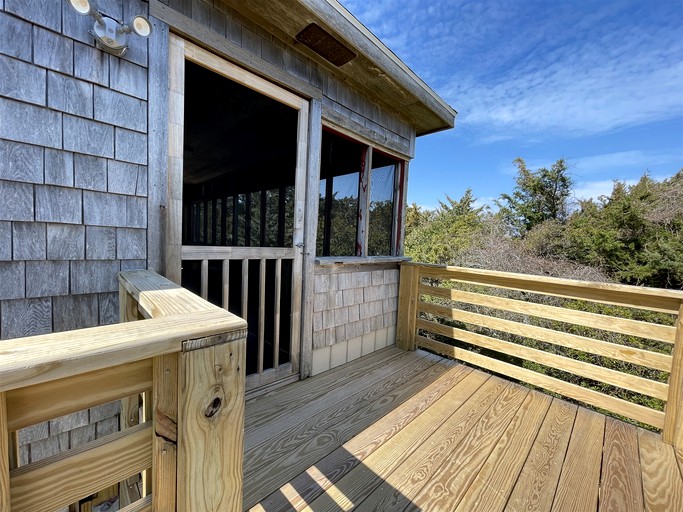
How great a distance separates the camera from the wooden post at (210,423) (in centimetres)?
64

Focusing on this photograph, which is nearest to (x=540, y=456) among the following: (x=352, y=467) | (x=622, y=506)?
(x=622, y=506)

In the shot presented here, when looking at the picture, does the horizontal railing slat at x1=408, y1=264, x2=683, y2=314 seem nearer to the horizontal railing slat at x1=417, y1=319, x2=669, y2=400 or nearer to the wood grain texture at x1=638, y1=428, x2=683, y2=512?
the horizontal railing slat at x1=417, y1=319, x2=669, y2=400

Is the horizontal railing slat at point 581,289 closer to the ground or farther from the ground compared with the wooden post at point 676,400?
farther from the ground

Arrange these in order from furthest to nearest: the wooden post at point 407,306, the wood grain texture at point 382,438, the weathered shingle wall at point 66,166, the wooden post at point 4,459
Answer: the wooden post at point 407,306 < the wood grain texture at point 382,438 < the weathered shingle wall at point 66,166 < the wooden post at point 4,459

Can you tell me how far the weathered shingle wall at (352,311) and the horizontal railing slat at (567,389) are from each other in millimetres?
546

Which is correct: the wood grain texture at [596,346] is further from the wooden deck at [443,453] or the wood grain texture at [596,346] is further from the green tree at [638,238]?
the green tree at [638,238]

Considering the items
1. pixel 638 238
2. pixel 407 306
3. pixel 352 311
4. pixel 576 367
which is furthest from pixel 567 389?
pixel 638 238

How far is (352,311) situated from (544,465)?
162cm

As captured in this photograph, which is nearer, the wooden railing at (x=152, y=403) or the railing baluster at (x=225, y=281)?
the wooden railing at (x=152, y=403)

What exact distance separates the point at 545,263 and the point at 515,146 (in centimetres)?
812

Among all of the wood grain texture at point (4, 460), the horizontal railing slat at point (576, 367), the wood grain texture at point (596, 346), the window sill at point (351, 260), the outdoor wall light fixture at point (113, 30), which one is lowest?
the horizontal railing slat at point (576, 367)

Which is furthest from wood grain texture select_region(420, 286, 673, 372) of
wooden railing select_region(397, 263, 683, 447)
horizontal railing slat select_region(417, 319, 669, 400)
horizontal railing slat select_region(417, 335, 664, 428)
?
horizontal railing slat select_region(417, 335, 664, 428)

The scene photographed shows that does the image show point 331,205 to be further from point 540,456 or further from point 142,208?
point 540,456

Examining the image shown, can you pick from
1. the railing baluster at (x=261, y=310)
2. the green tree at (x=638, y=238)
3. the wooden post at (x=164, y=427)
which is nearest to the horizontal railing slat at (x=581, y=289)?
the railing baluster at (x=261, y=310)
